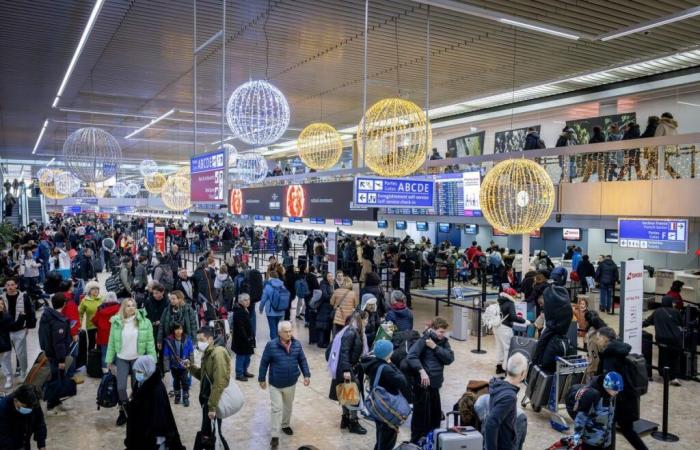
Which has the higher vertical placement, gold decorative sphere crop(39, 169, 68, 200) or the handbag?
gold decorative sphere crop(39, 169, 68, 200)

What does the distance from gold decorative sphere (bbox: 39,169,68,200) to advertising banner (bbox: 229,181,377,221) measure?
10773mm

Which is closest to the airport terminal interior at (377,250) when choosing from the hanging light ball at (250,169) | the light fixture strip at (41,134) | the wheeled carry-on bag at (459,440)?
the wheeled carry-on bag at (459,440)

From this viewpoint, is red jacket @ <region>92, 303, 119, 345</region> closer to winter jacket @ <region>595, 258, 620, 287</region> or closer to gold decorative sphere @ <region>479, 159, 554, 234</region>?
gold decorative sphere @ <region>479, 159, 554, 234</region>

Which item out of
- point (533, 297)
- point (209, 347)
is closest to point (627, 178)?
point (533, 297)

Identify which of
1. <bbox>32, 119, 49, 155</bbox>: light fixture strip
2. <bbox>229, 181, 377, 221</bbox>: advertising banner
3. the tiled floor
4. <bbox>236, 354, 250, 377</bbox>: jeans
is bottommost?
the tiled floor

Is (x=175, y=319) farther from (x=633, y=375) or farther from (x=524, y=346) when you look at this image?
(x=633, y=375)

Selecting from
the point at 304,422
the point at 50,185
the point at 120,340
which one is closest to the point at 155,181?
the point at 50,185

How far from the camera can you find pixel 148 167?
80.9 ft

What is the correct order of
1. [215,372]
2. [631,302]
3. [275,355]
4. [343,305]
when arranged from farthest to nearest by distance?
[343,305], [631,302], [275,355], [215,372]

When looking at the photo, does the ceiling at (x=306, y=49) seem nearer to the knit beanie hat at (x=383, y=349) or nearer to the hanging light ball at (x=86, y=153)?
the hanging light ball at (x=86, y=153)

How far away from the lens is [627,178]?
11102 mm

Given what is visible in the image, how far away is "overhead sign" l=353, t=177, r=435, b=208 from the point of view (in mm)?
8109

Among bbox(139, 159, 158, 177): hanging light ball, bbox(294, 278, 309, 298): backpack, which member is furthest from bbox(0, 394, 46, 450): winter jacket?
bbox(139, 159, 158, 177): hanging light ball

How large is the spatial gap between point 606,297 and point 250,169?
9.85 m
